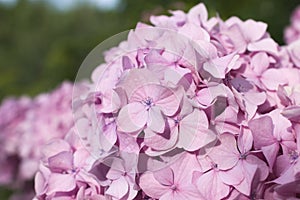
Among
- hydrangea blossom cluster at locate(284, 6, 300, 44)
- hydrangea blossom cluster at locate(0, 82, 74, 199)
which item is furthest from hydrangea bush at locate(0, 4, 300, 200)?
hydrangea blossom cluster at locate(284, 6, 300, 44)

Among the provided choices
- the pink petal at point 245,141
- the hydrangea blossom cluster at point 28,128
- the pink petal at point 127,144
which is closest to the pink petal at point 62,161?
the pink petal at point 127,144

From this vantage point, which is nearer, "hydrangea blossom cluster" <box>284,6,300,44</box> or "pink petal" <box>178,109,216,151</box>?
"pink petal" <box>178,109,216,151</box>

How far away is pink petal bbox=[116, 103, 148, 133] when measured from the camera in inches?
25.4

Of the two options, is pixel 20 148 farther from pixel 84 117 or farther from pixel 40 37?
pixel 40 37

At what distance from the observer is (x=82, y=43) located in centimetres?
243

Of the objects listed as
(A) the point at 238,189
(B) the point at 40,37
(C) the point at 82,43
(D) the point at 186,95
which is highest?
(B) the point at 40,37

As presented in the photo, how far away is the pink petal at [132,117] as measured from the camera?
0.64 meters

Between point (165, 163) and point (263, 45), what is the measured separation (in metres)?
0.25

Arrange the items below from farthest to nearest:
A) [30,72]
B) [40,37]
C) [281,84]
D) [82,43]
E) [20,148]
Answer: [40,37]
[30,72]
[82,43]
[20,148]
[281,84]

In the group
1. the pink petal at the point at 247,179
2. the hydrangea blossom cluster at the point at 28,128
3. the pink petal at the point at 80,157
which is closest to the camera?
the pink petal at the point at 247,179

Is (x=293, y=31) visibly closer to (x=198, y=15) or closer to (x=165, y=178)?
(x=198, y=15)

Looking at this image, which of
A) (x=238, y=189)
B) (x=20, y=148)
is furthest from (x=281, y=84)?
(x=20, y=148)

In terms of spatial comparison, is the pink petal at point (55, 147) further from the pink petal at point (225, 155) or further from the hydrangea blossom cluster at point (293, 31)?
the hydrangea blossom cluster at point (293, 31)

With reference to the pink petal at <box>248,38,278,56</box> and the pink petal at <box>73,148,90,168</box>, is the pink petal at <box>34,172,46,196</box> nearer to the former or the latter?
the pink petal at <box>73,148,90,168</box>
